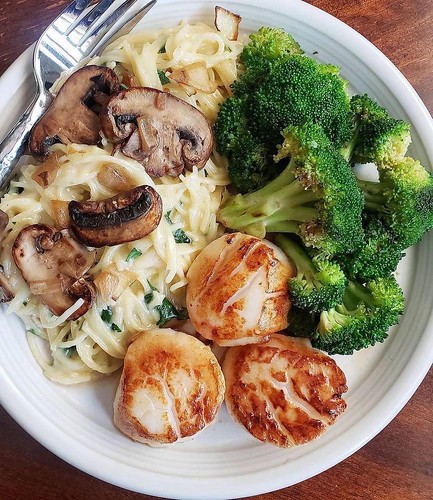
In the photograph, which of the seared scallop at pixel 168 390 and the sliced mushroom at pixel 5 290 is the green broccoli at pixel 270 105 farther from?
the sliced mushroom at pixel 5 290

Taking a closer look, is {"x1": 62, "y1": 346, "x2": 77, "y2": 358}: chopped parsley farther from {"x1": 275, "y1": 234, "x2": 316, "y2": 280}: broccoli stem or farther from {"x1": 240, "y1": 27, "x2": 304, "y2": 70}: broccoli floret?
{"x1": 240, "y1": 27, "x2": 304, "y2": 70}: broccoli floret

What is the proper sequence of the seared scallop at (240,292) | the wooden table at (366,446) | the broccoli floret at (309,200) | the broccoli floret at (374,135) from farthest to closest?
the wooden table at (366,446), the broccoli floret at (374,135), the seared scallop at (240,292), the broccoli floret at (309,200)

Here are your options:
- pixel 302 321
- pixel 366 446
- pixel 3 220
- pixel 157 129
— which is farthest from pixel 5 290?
pixel 366 446

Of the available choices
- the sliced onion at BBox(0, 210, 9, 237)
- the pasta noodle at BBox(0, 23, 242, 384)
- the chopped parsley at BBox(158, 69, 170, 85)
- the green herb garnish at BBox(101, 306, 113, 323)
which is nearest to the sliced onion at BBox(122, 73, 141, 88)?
the pasta noodle at BBox(0, 23, 242, 384)

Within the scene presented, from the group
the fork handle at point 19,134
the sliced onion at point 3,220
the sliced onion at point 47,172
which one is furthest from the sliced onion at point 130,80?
the sliced onion at point 3,220

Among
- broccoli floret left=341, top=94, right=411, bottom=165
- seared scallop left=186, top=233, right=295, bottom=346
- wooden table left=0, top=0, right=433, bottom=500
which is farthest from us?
wooden table left=0, top=0, right=433, bottom=500

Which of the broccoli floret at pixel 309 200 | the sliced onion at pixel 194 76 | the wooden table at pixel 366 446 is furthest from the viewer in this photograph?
the wooden table at pixel 366 446

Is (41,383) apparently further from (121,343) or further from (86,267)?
(86,267)
